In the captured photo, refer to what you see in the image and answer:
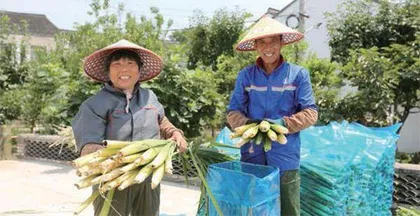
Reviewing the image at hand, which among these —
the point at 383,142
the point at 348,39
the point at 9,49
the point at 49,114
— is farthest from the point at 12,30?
the point at 383,142

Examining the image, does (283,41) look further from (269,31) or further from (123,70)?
(123,70)

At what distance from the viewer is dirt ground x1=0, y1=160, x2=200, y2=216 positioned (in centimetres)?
440

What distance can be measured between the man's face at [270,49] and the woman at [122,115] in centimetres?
64

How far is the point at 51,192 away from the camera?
507 centimetres

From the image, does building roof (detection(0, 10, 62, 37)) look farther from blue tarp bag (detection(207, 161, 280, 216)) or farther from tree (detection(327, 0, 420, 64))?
blue tarp bag (detection(207, 161, 280, 216))

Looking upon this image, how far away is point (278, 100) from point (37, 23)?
3293 centimetres

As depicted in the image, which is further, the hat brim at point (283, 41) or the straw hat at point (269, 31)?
the hat brim at point (283, 41)

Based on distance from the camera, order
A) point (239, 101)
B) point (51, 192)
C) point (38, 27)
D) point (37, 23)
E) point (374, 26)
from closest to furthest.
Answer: point (239, 101)
point (51, 192)
point (374, 26)
point (38, 27)
point (37, 23)

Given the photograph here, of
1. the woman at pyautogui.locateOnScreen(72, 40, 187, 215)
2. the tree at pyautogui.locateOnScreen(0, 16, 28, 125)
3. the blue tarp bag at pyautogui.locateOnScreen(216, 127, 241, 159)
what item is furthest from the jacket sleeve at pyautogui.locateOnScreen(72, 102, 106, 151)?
the tree at pyautogui.locateOnScreen(0, 16, 28, 125)

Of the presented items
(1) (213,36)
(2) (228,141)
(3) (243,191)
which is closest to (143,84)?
(2) (228,141)

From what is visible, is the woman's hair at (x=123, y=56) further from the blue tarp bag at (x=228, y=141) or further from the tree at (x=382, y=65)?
the tree at (x=382, y=65)

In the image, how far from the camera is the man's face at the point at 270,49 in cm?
239

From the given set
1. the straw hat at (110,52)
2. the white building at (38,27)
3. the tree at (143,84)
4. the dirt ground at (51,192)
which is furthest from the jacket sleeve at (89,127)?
the white building at (38,27)

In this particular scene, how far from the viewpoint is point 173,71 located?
20.4ft
